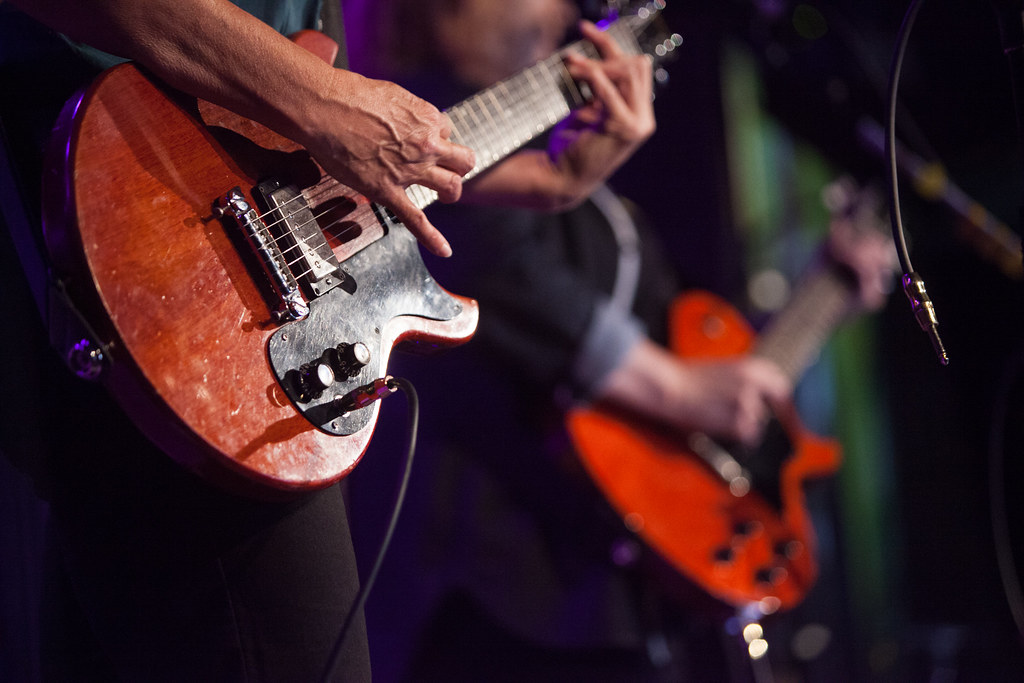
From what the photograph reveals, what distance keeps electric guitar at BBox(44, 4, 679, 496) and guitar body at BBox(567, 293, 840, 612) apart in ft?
4.36

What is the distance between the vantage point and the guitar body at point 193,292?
88 centimetres

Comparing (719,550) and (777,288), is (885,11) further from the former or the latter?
(719,550)

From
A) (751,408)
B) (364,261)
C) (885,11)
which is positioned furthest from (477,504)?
(885,11)

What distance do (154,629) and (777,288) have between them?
3475 mm

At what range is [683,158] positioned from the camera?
3.64 m

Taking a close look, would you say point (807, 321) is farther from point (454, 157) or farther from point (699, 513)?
point (454, 157)

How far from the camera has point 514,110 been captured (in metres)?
1.58

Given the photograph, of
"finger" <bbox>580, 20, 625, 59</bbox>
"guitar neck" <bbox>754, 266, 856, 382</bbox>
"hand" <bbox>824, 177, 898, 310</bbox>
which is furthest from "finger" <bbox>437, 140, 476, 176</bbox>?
"hand" <bbox>824, 177, 898, 310</bbox>

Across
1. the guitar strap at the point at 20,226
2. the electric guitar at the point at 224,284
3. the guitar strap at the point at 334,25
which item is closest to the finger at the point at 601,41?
the guitar strap at the point at 334,25

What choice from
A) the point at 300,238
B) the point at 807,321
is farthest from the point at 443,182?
the point at 807,321

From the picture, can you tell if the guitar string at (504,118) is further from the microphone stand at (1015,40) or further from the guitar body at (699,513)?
the guitar body at (699,513)

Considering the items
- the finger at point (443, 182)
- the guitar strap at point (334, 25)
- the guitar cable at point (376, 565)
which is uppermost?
the guitar strap at point (334, 25)

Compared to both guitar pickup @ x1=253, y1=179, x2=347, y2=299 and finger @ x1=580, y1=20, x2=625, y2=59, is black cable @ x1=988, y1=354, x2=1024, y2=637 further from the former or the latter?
guitar pickup @ x1=253, y1=179, x2=347, y2=299

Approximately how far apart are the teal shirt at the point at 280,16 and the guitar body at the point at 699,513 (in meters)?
1.41
